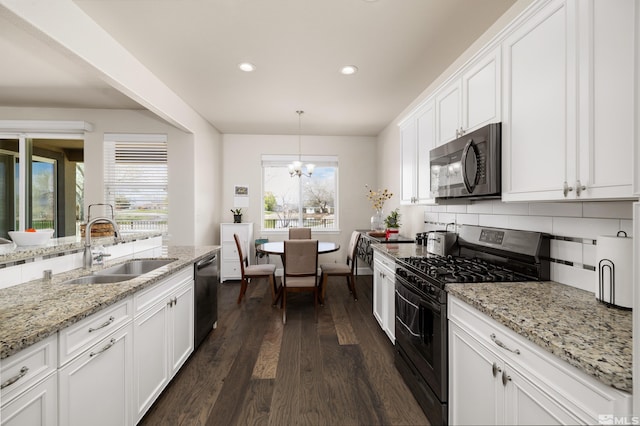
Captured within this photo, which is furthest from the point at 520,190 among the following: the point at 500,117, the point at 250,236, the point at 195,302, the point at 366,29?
the point at 250,236

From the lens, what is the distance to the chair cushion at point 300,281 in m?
3.40

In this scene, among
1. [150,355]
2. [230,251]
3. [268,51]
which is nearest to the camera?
[150,355]

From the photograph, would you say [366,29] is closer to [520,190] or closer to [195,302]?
[520,190]

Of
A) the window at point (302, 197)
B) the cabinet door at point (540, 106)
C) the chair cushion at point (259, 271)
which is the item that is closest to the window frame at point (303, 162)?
the window at point (302, 197)

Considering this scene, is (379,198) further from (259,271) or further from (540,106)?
(540,106)

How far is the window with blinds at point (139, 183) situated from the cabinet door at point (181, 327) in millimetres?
2278

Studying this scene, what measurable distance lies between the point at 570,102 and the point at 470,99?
826 mm

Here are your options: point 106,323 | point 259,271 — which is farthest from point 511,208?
point 259,271

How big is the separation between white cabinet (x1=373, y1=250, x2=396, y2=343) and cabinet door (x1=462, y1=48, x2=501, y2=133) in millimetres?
1288

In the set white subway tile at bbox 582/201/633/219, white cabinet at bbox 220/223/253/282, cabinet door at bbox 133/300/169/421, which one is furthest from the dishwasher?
white subway tile at bbox 582/201/633/219

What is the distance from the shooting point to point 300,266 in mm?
3428

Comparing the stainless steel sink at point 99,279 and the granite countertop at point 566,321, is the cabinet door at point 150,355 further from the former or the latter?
the granite countertop at point 566,321

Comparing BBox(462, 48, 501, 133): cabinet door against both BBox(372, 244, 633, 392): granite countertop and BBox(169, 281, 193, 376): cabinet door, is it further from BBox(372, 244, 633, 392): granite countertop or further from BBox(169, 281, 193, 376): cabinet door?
BBox(169, 281, 193, 376): cabinet door

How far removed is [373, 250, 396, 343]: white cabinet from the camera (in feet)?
8.41
